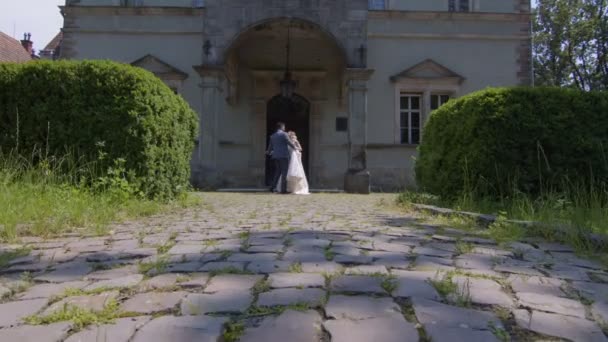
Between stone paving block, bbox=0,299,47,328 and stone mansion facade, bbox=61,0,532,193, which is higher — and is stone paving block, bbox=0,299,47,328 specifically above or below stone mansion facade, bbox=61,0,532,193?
below

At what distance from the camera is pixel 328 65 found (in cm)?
1828

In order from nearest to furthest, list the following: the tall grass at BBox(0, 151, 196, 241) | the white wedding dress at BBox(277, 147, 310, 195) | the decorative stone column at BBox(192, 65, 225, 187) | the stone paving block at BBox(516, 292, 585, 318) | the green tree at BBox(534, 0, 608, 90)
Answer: the stone paving block at BBox(516, 292, 585, 318)
the tall grass at BBox(0, 151, 196, 241)
the white wedding dress at BBox(277, 147, 310, 195)
the decorative stone column at BBox(192, 65, 225, 187)
the green tree at BBox(534, 0, 608, 90)

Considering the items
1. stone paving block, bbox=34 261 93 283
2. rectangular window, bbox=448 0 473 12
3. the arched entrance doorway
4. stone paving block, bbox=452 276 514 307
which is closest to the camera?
stone paving block, bbox=452 276 514 307

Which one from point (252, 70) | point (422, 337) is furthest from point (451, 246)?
point (252, 70)

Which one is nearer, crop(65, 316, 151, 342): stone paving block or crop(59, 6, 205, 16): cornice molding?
crop(65, 316, 151, 342): stone paving block

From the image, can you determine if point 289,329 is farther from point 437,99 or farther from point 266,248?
point 437,99

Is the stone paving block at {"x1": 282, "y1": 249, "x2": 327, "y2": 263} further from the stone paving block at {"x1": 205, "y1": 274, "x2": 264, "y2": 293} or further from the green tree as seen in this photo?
the green tree

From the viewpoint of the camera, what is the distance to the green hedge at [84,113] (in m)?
7.12

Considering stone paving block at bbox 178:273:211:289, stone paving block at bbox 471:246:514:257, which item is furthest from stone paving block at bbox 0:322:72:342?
stone paving block at bbox 471:246:514:257

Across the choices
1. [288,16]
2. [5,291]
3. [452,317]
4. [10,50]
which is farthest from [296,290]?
[10,50]

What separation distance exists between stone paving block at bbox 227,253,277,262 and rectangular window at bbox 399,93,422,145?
1465 cm

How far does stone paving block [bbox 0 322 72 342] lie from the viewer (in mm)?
1914

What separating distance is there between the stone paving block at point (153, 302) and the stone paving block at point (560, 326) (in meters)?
1.54

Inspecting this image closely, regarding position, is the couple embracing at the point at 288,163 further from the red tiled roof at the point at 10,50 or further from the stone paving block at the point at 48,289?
the red tiled roof at the point at 10,50
